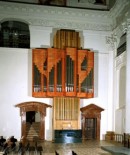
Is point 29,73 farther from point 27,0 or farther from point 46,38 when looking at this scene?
point 27,0

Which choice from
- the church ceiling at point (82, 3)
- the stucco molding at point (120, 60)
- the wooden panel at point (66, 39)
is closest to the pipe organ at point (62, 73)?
the wooden panel at point (66, 39)

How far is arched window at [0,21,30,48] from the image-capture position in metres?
19.0

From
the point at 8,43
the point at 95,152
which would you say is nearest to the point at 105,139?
the point at 95,152

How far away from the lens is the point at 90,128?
18906 mm

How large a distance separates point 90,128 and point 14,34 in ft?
25.8

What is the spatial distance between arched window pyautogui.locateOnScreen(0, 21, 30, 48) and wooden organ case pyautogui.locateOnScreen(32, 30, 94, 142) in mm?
1526

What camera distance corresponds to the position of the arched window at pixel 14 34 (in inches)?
746

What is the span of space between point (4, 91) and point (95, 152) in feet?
23.9

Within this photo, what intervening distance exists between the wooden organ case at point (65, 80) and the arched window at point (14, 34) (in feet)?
5.00

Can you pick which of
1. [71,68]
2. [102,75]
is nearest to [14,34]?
[71,68]

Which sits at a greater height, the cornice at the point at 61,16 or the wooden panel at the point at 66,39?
the cornice at the point at 61,16

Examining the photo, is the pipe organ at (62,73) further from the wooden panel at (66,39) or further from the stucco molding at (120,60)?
the stucco molding at (120,60)

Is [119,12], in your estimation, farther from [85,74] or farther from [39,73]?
[39,73]

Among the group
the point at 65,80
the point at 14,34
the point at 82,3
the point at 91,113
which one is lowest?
the point at 91,113
